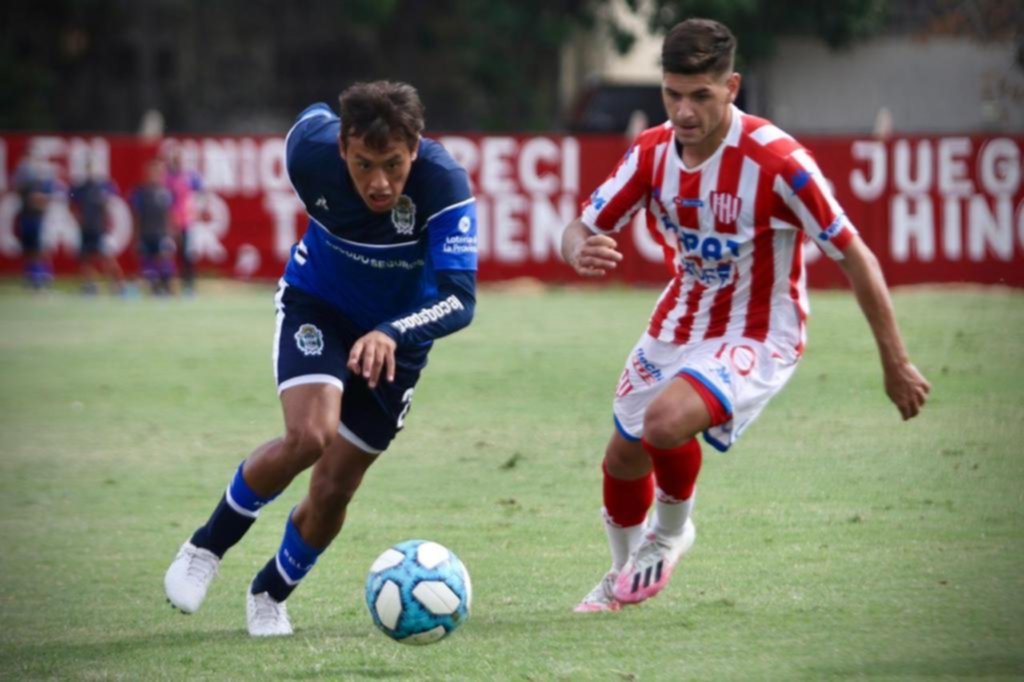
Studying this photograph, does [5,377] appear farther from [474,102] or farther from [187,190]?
[474,102]

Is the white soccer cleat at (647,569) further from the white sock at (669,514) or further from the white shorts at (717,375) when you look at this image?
the white shorts at (717,375)

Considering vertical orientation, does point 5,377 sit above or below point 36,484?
below

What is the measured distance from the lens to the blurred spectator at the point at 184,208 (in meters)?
23.9

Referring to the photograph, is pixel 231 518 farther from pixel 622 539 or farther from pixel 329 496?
pixel 622 539

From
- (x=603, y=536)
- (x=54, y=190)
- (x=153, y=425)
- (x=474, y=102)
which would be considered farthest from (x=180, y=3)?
(x=603, y=536)

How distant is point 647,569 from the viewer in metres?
6.37

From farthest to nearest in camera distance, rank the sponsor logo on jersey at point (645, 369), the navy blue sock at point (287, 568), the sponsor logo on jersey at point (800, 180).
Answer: the sponsor logo on jersey at point (645, 369), the navy blue sock at point (287, 568), the sponsor logo on jersey at point (800, 180)

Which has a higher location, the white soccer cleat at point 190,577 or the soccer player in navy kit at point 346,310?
the soccer player in navy kit at point 346,310

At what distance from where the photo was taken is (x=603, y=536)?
7.83 meters

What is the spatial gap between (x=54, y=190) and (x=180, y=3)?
36.3 ft

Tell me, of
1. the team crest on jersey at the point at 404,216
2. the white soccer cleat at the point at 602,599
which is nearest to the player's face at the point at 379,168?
the team crest on jersey at the point at 404,216

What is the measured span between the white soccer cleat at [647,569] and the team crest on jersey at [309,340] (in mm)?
1378

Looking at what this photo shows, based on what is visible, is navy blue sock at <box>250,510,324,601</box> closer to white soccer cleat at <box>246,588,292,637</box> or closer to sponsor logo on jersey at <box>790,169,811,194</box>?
white soccer cleat at <box>246,588,292,637</box>

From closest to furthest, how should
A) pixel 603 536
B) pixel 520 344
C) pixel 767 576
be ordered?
pixel 767 576, pixel 603 536, pixel 520 344
